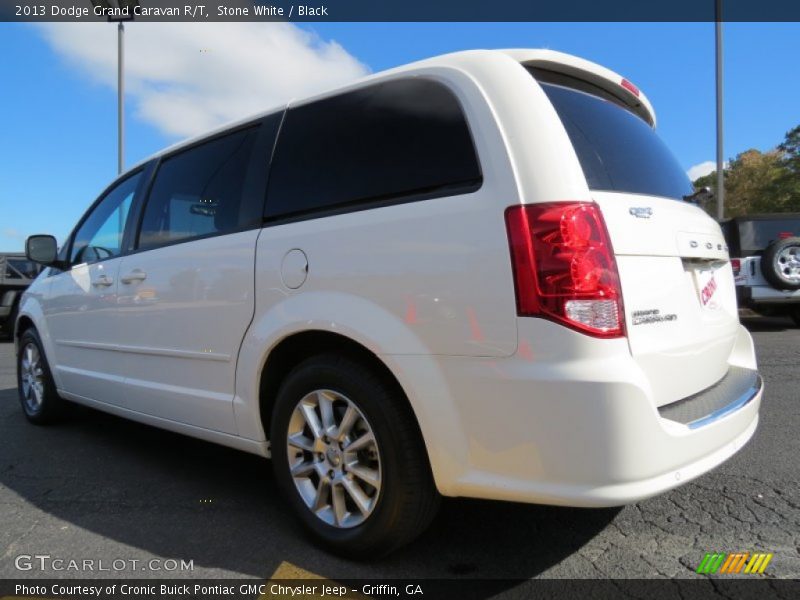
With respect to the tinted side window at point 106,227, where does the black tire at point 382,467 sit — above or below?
below

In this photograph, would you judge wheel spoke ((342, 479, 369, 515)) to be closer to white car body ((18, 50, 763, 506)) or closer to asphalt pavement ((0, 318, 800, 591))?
asphalt pavement ((0, 318, 800, 591))

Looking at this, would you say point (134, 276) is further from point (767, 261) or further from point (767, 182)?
point (767, 182)

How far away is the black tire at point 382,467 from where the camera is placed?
7.09 feet

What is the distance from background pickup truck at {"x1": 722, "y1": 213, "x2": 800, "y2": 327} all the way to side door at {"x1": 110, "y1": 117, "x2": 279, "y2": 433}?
822 centimetres

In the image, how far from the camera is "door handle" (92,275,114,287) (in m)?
3.70

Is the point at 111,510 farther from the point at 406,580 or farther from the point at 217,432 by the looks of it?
the point at 406,580

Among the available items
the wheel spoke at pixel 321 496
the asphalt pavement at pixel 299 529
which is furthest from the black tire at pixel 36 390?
the wheel spoke at pixel 321 496

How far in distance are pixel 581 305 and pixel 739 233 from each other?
9.04 m

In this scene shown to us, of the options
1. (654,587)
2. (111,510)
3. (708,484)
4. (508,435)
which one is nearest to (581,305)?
(508,435)

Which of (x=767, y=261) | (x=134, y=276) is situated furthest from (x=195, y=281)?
(x=767, y=261)

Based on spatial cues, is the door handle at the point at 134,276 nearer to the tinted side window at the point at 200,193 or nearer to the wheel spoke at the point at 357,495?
the tinted side window at the point at 200,193

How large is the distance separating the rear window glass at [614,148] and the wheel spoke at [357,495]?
143 cm

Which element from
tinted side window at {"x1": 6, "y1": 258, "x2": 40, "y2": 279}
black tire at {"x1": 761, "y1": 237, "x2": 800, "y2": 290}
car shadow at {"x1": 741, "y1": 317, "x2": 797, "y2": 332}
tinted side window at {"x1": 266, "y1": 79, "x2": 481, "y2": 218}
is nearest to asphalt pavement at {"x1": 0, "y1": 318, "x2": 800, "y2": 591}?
tinted side window at {"x1": 266, "y1": 79, "x2": 481, "y2": 218}

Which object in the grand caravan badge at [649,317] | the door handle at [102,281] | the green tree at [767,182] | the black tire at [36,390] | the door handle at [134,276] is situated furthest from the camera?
the green tree at [767,182]
